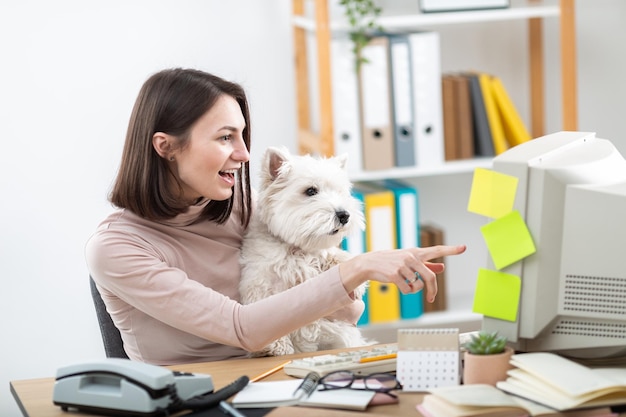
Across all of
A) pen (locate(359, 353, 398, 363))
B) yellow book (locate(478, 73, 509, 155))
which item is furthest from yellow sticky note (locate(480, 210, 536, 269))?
yellow book (locate(478, 73, 509, 155))

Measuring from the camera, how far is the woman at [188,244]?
165cm

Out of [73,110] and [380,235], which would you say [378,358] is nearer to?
[380,235]

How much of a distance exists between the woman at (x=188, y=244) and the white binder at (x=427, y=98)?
107cm

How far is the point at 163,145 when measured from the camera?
1.78m

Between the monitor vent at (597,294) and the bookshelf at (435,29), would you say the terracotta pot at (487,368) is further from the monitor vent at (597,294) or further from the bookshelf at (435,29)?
the bookshelf at (435,29)

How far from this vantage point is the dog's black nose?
1821mm

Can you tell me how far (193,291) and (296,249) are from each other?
0.92 feet

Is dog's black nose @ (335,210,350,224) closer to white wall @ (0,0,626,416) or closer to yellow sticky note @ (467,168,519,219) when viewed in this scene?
yellow sticky note @ (467,168,519,219)

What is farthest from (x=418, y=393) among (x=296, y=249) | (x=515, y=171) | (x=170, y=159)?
A: (x=170, y=159)

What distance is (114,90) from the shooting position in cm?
295

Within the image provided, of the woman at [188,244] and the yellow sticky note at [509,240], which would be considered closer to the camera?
the yellow sticky note at [509,240]

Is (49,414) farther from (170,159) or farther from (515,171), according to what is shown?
(515,171)

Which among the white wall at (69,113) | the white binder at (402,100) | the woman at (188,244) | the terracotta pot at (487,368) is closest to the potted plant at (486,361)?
the terracotta pot at (487,368)

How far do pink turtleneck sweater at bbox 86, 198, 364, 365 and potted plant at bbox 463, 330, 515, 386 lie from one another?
0.27 m
